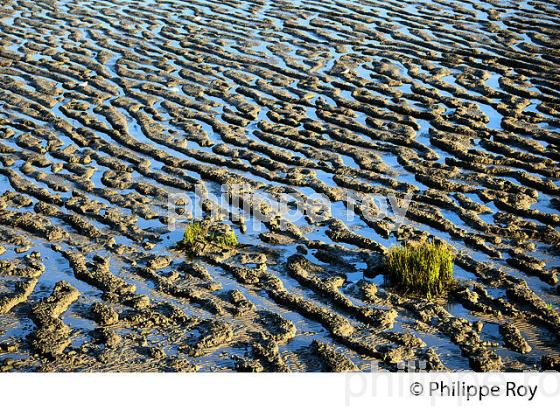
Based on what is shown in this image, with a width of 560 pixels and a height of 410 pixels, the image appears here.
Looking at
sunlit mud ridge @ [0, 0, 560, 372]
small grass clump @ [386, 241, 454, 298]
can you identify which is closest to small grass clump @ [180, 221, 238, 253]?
sunlit mud ridge @ [0, 0, 560, 372]

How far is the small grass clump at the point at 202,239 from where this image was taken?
314 inches

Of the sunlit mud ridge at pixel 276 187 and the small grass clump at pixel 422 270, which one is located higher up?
the small grass clump at pixel 422 270

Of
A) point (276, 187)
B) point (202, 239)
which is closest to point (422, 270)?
point (202, 239)

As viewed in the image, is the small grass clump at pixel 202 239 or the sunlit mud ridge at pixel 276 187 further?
the small grass clump at pixel 202 239

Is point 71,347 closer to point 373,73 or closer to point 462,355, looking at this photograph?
point 462,355

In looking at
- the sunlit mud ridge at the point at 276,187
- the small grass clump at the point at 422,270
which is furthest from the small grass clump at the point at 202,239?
the small grass clump at the point at 422,270

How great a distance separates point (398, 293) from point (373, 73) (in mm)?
7015

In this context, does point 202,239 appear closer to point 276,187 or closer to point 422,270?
point 276,187

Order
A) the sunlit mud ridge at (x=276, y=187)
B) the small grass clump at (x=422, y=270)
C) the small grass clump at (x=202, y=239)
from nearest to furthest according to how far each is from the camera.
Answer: the sunlit mud ridge at (x=276, y=187) → the small grass clump at (x=422, y=270) → the small grass clump at (x=202, y=239)

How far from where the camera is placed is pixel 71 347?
6.33m

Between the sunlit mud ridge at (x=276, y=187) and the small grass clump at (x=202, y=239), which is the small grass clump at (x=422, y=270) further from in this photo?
the small grass clump at (x=202, y=239)

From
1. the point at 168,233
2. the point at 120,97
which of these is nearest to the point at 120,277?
the point at 168,233

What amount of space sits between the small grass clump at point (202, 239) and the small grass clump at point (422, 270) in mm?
1572

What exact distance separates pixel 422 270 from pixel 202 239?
7.12 feet
